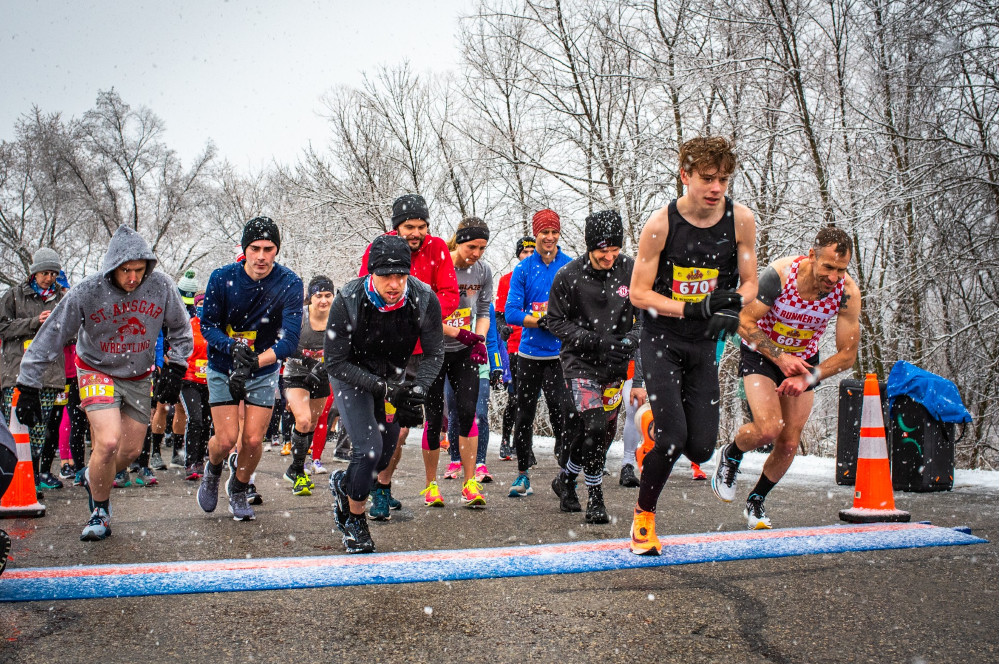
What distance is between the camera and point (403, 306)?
5125 millimetres

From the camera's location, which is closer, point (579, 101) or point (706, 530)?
point (706, 530)

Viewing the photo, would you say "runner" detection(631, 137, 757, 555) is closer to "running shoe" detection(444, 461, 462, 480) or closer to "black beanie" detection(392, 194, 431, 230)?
"black beanie" detection(392, 194, 431, 230)

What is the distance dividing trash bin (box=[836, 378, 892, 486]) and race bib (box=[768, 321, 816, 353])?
276 centimetres

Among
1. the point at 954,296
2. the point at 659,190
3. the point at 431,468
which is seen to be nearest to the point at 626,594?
the point at 431,468

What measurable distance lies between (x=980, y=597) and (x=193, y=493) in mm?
6640

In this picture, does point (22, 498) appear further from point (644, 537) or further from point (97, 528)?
point (644, 537)

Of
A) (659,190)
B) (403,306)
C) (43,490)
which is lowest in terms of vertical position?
(43,490)

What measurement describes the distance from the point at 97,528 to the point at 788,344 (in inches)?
181

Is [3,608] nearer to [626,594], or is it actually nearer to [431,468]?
[626,594]

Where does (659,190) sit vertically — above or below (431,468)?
above

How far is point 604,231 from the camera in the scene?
20.4ft

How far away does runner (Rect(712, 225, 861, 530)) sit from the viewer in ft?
18.2

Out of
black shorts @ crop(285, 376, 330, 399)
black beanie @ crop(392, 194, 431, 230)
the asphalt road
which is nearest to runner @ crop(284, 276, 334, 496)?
black shorts @ crop(285, 376, 330, 399)

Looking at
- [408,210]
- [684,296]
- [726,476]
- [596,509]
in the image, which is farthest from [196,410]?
[684,296]
